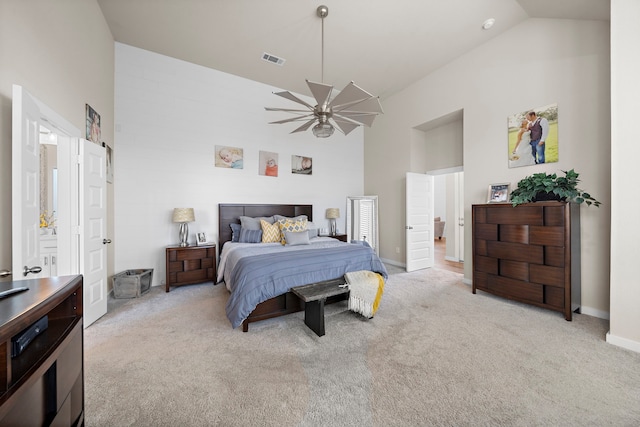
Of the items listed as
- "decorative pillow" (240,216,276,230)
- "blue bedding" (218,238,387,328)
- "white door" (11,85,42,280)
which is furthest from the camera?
"decorative pillow" (240,216,276,230)

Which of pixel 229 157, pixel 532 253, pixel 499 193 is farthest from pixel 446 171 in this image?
pixel 229 157

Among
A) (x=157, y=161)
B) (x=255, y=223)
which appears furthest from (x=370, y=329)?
(x=157, y=161)

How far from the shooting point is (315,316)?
8.27 ft

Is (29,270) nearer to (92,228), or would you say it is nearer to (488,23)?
(92,228)

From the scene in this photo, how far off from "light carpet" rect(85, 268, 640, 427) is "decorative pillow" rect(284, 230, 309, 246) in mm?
1215

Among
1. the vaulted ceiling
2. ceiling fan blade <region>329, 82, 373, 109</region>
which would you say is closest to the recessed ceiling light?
the vaulted ceiling

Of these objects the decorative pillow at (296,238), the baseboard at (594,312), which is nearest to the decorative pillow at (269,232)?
the decorative pillow at (296,238)

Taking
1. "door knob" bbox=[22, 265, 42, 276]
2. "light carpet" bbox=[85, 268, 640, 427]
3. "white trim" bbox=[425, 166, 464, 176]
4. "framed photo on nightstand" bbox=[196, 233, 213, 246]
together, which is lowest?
"light carpet" bbox=[85, 268, 640, 427]

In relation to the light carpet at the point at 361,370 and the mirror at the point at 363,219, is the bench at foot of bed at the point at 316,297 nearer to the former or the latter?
the light carpet at the point at 361,370

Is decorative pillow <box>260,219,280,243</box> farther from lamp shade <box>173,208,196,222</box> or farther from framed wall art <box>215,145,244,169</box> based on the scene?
framed wall art <box>215,145,244,169</box>

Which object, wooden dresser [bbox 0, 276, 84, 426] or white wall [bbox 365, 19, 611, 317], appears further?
white wall [bbox 365, 19, 611, 317]

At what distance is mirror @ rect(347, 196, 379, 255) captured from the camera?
588cm

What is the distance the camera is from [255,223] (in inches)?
175

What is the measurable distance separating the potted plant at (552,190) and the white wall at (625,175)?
Answer: 1.82ft
